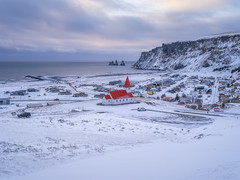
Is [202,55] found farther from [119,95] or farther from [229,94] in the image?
[119,95]

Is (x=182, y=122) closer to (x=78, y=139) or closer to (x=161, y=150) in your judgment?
(x=161, y=150)

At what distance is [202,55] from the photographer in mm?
102125

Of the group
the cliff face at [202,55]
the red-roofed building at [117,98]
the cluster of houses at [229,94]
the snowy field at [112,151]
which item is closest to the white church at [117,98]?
the red-roofed building at [117,98]

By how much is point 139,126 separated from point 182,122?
482cm

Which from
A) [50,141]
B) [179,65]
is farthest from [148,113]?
[179,65]

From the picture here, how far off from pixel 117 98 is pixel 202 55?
84594 mm

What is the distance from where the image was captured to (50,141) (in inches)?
535

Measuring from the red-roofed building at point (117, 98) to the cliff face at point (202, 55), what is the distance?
55.2m

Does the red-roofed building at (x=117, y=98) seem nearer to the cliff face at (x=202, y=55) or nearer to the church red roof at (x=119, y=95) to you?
the church red roof at (x=119, y=95)

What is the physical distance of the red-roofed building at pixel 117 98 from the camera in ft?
97.7

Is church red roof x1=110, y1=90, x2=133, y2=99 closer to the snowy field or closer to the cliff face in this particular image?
the snowy field

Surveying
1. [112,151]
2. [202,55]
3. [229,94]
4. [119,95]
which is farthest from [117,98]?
[202,55]

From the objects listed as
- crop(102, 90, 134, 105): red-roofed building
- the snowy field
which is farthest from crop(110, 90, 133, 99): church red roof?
the snowy field

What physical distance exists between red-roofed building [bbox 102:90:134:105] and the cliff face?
5518 cm
